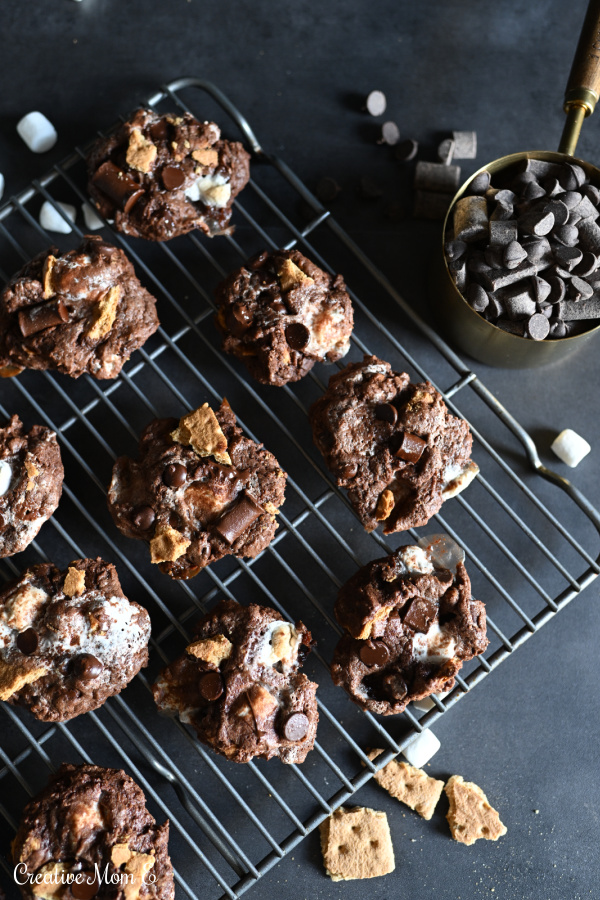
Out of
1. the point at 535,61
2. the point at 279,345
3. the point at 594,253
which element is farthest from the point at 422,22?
the point at 279,345

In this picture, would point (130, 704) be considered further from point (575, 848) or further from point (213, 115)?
point (213, 115)

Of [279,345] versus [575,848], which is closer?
[279,345]

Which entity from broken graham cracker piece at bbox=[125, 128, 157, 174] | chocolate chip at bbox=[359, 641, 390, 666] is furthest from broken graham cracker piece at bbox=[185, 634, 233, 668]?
broken graham cracker piece at bbox=[125, 128, 157, 174]

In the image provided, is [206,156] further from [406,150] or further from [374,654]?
[374,654]

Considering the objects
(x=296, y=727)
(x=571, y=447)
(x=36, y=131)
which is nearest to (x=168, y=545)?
(x=296, y=727)

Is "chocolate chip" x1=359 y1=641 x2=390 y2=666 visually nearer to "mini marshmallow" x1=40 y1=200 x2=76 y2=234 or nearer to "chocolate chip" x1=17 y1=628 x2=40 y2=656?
"chocolate chip" x1=17 y1=628 x2=40 y2=656

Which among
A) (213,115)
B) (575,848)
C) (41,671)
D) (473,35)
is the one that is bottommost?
(575,848)
